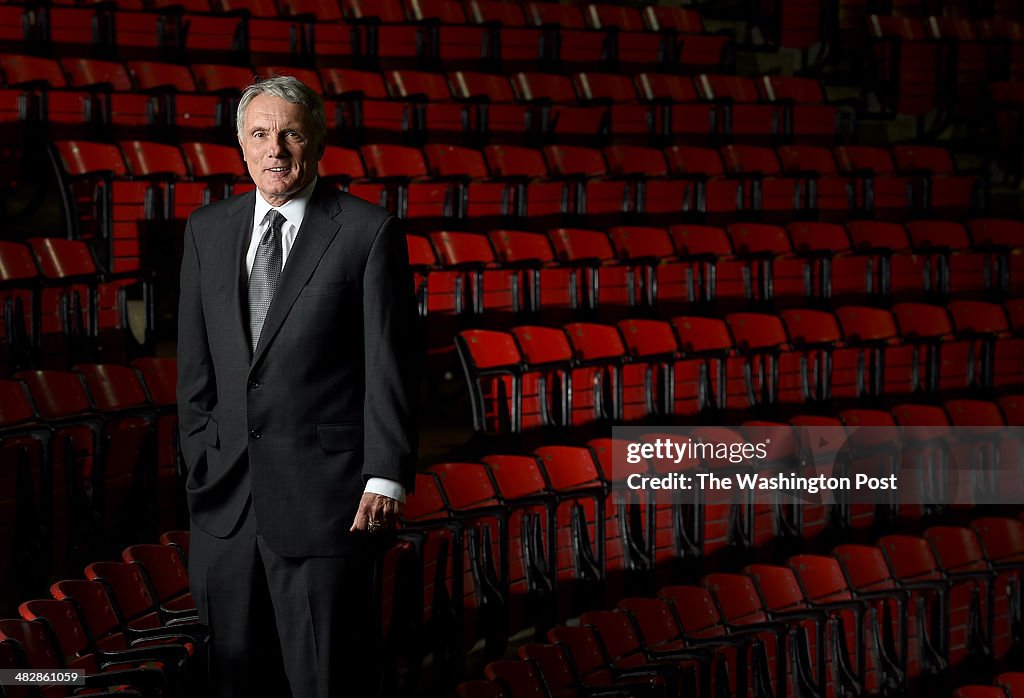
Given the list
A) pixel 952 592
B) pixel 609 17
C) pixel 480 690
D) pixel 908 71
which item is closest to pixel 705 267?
pixel 952 592

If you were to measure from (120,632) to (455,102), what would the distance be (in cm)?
273

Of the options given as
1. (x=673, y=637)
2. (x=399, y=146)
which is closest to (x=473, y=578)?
(x=673, y=637)

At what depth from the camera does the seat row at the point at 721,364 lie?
274 cm

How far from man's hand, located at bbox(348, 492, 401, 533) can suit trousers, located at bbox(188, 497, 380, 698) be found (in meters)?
0.04

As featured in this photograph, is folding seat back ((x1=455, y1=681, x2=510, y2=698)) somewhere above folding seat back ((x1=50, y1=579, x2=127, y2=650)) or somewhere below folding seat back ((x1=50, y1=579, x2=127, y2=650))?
below

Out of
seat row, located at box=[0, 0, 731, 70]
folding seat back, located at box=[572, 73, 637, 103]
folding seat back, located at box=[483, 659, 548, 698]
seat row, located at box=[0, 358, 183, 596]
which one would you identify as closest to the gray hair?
folding seat back, located at box=[483, 659, 548, 698]

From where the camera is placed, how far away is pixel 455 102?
3.98 metres

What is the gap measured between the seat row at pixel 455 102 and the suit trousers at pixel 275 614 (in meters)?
2.30

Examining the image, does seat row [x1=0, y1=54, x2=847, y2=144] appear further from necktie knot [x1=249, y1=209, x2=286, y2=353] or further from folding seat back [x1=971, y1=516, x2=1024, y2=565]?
necktie knot [x1=249, y1=209, x2=286, y2=353]

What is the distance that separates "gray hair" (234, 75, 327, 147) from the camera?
1.01m

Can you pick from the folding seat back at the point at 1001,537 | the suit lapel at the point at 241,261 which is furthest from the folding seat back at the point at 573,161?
the suit lapel at the point at 241,261

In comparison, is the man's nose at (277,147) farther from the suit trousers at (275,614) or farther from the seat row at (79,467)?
the seat row at (79,467)

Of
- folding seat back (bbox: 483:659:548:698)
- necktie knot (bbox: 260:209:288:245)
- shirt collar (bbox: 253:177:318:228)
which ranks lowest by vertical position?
folding seat back (bbox: 483:659:548:698)

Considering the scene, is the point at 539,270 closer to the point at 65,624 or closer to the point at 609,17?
the point at 65,624
